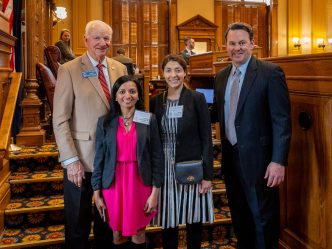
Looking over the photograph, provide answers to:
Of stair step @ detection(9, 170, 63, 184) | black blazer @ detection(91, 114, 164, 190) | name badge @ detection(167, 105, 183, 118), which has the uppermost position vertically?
name badge @ detection(167, 105, 183, 118)

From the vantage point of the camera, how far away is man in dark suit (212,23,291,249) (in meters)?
1.96

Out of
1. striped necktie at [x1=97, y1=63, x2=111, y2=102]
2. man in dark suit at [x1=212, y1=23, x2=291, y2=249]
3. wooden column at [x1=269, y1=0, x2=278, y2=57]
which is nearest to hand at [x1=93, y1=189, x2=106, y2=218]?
striped necktie at [x1=97, y1=63, x2=111, y2=102]

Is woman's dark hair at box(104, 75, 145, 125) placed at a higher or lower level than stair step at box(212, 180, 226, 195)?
higher

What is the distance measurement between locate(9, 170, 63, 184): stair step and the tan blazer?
120 centimetres

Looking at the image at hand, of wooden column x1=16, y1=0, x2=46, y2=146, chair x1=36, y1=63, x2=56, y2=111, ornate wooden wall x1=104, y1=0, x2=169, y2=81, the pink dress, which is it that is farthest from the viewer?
ornate wooden wall x1=104, y1=0, x2=169, y2=81

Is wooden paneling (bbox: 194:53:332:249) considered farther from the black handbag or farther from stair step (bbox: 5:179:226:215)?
stair step (bbox: 5:179:226:215)

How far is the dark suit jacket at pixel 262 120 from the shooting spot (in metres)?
1.94

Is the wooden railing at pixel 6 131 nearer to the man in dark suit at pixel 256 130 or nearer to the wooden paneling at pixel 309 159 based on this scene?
the man in dark suit at pixel 256 130

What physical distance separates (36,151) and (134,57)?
7.47 m

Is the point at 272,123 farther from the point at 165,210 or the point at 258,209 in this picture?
the point at 165,210

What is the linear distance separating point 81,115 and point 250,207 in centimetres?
111

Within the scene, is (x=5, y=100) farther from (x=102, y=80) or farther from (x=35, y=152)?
(x=102, y=80)

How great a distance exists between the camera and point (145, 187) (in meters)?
2.09

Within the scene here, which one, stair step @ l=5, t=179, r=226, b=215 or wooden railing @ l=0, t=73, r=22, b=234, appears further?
stair step @ l=5, t=179, r=226, b=215
